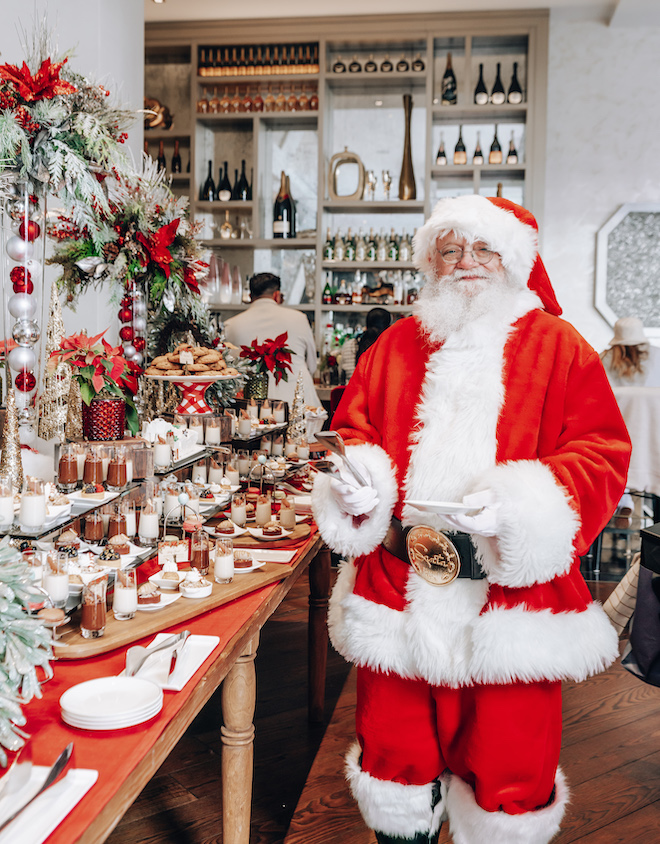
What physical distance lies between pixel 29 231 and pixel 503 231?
1.14 metres

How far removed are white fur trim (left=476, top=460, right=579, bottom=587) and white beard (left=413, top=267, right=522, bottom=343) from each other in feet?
1.12

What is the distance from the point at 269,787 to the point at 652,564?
129cm

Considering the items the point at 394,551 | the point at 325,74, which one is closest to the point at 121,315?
the point at 394,551

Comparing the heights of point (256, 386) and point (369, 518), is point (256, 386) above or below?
above

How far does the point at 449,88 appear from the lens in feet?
19.1

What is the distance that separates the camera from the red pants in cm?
143

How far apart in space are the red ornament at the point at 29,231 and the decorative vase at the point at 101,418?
429 mm

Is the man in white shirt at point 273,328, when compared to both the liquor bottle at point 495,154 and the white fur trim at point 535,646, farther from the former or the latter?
the white fur trim at point 535,646

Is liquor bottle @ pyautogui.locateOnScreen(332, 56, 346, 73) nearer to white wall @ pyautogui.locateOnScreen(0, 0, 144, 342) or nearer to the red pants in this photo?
white wall @ pyautogui.locateOnScreen(0, 0, 144, 342)

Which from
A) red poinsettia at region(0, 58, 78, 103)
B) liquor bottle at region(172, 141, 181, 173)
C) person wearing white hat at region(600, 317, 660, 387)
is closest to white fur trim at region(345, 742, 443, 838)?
red poinsettia at region(0, 58, 78, 103)

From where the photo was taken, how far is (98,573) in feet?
4.89

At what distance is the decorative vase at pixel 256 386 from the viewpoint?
340 cm

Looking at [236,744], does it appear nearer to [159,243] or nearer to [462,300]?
[462,300]

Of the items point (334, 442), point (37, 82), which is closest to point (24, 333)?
point (37, 82)
